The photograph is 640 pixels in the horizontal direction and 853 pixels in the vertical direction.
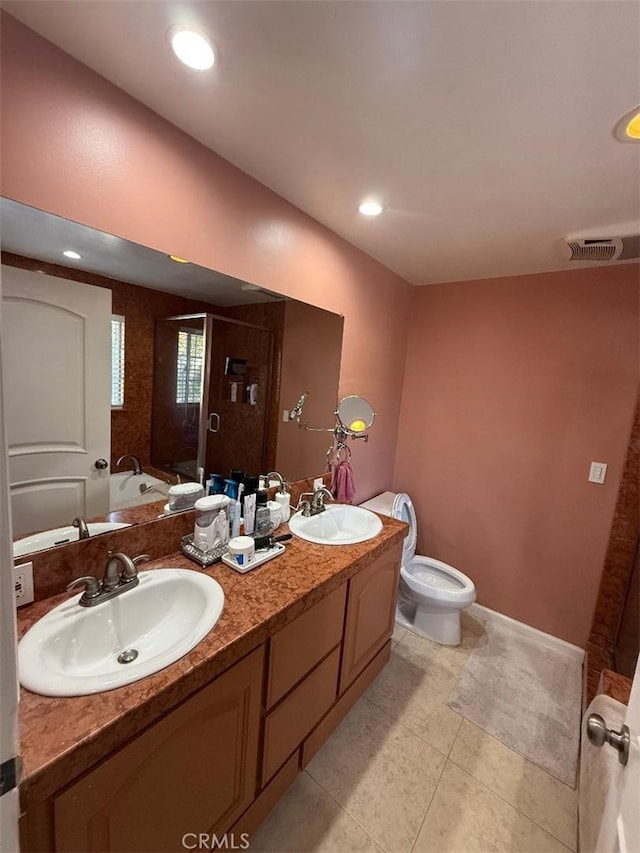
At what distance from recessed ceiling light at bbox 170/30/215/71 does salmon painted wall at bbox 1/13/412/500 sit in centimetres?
26

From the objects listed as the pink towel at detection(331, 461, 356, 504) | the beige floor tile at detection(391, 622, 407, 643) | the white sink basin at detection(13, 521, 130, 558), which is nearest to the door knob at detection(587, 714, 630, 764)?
the white sink basin at detection(13, 521, 130, 558)

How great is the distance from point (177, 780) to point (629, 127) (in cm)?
217

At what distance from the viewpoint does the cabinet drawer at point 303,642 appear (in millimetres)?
1080

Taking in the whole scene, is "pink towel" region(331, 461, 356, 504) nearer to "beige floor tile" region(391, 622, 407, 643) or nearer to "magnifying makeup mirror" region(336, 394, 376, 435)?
"magnifying makeup mirror" region(336, 394, 376, 435)

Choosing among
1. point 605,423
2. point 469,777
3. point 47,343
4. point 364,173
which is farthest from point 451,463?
point 47,343

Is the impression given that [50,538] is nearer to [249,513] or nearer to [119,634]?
[119,634]

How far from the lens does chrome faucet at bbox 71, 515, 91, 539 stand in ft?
3.57

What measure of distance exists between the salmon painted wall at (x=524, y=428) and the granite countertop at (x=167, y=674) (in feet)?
4.57

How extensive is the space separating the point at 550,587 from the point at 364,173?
2.54m

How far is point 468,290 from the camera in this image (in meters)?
2.40

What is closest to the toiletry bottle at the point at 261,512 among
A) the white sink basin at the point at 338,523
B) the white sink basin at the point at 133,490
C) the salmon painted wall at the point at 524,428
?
the white sink basin at the point at 338,523

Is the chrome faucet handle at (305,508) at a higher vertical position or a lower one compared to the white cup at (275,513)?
lower

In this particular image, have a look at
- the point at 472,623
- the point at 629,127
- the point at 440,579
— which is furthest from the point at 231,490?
the point at 472,623

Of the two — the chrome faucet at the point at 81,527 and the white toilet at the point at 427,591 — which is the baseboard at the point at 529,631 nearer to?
the white toilet at the point at 427,591
